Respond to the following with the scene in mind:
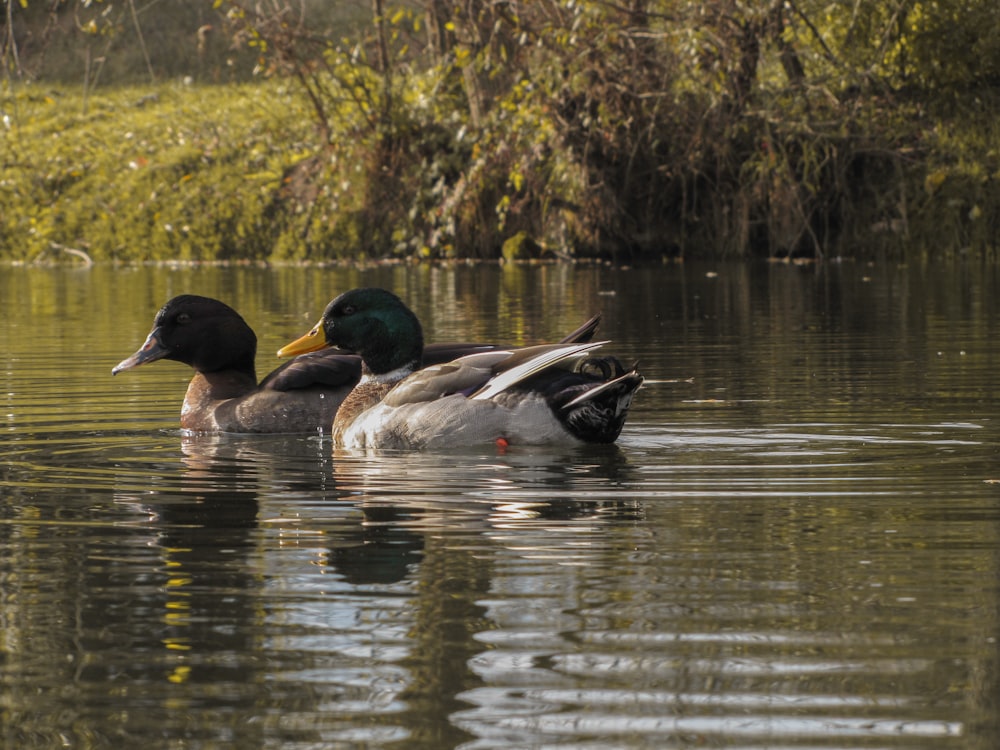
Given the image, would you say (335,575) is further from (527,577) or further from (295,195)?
(295,195)

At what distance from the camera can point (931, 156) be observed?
2477 cm

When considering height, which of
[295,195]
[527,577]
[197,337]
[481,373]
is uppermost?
[295,195]

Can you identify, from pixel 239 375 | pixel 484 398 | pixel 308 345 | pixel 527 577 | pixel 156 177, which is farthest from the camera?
pixel 156 177

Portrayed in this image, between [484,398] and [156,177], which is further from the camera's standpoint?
[156,177]

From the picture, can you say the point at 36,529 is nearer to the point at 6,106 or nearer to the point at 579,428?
the point at 579,428

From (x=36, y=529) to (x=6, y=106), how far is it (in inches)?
1194

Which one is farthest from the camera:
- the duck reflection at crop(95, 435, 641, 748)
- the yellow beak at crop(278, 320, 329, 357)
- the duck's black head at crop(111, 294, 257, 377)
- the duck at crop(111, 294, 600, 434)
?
the duck's black head at crop(111, 294, 257, 377)

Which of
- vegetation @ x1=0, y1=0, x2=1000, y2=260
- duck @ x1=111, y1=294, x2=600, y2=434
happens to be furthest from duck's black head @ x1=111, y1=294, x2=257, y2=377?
vegetation @ x1=0, y1=0, x2=1000, y2=260

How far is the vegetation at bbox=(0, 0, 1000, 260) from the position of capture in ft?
78.3

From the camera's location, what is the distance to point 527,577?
17.7 feet

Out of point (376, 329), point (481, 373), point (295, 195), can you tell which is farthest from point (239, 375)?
point (295, 195)

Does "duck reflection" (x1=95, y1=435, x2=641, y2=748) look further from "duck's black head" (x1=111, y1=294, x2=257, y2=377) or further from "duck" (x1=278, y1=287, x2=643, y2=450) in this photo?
"duck's black head" (x1=111, y1=294, x2=257, y2=377)

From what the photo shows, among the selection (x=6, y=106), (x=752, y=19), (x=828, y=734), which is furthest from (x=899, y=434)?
(x=6, y=106)

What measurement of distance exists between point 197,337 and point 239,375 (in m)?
0.33
